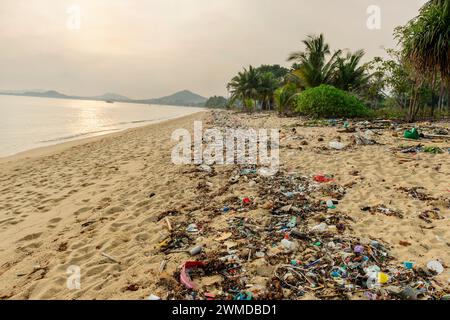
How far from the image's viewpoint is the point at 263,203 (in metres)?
3.98

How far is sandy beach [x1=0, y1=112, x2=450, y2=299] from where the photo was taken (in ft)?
8.21

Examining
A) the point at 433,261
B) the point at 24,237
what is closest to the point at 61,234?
the point at 24,237

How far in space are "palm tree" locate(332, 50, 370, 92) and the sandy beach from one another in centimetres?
1261

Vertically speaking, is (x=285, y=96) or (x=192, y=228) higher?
(x=285, y=96)

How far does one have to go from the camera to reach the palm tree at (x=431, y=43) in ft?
28.7

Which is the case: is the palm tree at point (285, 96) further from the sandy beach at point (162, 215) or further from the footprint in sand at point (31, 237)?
the footprint in sand at point (31, 237)

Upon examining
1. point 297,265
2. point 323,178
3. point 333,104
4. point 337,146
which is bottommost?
point 297,265

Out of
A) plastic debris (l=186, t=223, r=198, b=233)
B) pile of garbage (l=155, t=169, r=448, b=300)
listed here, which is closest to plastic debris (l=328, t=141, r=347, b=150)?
pile of garbage (l=155, t=169, r=448, b=300)

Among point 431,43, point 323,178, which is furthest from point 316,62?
point 323,178

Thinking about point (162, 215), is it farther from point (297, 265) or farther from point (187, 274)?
point (297, 265)

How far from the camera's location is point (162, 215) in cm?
384

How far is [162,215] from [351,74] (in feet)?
60.8
